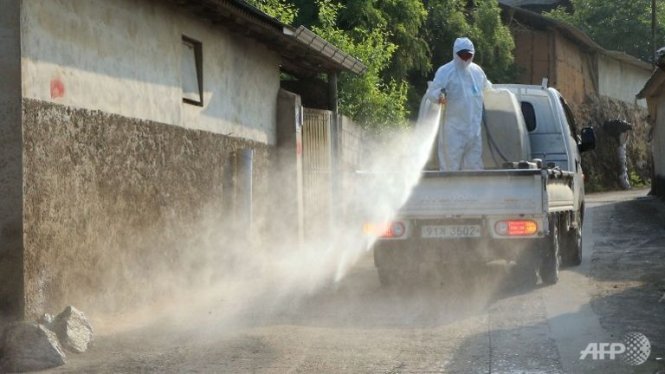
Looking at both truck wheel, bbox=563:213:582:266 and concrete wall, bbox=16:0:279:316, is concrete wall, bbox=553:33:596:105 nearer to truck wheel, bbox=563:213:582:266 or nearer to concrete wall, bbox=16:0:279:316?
truck wheel, bbox=563:213:582:266

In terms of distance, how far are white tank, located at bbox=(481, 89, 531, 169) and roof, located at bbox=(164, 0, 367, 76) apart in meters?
3.05

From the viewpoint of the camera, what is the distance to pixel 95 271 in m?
9.40

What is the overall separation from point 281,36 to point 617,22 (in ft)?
151

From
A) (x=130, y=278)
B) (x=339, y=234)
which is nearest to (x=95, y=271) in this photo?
(x=130, y=278)

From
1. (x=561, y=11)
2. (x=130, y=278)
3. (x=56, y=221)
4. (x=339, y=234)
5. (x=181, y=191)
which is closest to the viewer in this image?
(x=56, y=221)

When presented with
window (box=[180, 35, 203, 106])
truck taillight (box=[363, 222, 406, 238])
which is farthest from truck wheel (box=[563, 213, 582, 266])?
window (box=[180, 35, 203, 106])

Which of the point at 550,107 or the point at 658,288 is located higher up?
the point at 550,107

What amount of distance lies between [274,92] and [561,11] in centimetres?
4574

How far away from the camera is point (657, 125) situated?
110 feet

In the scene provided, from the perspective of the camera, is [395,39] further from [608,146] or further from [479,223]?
[608,146]

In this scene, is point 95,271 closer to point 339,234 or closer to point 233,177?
point 233,177

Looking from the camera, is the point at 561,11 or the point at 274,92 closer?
the point at 274,92

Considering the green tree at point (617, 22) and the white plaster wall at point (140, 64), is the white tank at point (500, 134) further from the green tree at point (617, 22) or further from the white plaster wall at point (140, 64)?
the green tree at point (617, 22)

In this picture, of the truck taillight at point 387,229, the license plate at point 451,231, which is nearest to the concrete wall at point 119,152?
the truck taillight at point 387,229
